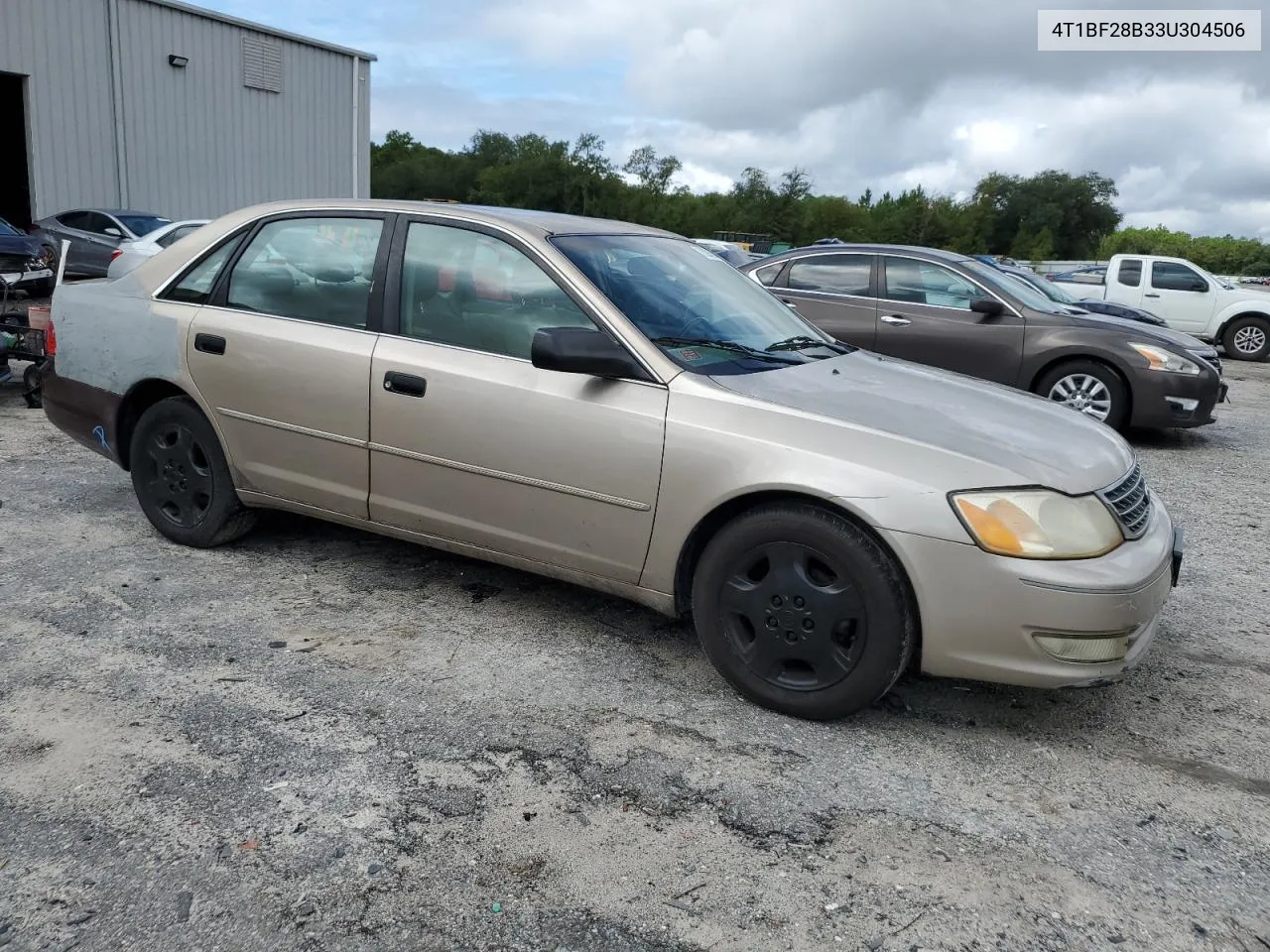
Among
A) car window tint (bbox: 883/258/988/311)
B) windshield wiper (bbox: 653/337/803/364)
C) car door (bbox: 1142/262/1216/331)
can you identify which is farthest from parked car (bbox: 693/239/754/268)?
car door (bbox: 1142/262/1216/331)

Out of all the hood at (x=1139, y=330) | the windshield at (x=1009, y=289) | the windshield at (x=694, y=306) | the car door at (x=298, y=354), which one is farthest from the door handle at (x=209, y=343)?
the hood at (x=1139, y=330)

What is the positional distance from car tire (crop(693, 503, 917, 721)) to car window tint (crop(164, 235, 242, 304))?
2.51m

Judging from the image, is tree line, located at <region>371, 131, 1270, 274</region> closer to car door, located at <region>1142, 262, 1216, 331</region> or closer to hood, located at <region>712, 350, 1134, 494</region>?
car door, located at <region>1142, 262, 1216, 331</region>

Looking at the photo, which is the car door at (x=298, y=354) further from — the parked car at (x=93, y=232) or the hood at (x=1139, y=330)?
the parked car at (x=93, y=232)

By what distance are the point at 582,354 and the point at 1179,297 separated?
1657 centimetres

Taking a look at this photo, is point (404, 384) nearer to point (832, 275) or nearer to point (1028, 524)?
point (1028, 524)

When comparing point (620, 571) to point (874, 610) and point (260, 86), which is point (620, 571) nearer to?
point (874, 610)

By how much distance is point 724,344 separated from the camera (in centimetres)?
378

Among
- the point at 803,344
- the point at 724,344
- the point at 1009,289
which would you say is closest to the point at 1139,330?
the point at 1009,289

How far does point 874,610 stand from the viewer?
306 centimetres

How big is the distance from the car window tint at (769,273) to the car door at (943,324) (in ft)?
3.12

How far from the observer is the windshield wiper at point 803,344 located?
13.2ft

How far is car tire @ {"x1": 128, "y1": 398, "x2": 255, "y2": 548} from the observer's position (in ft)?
14.5

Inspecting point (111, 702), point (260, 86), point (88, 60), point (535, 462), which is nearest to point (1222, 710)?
point (535, 462)
